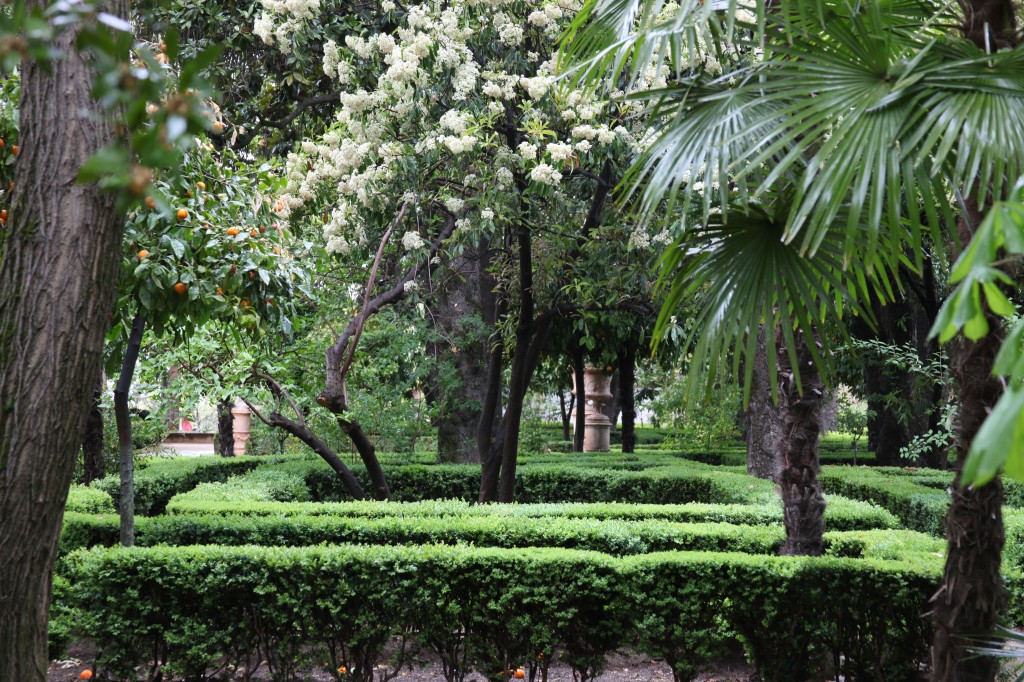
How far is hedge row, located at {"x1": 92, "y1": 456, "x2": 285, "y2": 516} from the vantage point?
9271mm

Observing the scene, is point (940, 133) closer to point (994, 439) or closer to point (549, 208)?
point (994, 439)

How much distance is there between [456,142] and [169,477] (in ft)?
19.9

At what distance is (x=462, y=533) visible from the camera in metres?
5.71

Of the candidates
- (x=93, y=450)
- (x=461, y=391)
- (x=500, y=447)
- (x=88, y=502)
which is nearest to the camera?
(x=88, y=502)

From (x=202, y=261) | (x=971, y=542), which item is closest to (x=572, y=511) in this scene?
(x=202, y=261)

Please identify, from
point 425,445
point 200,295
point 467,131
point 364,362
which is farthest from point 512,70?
point 425,445

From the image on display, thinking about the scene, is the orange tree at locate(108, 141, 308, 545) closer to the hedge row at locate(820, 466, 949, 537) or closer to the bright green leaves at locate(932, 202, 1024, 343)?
the bright green leaves at locate(932, 202, 1024, 343)

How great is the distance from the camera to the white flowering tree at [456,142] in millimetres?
6641

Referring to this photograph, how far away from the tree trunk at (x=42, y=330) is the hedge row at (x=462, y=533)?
2785mm

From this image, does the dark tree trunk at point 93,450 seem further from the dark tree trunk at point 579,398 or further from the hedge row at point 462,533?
the dark tree trunk at point 579,398

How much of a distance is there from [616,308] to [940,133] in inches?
238

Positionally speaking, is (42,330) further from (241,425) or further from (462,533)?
(241,425)

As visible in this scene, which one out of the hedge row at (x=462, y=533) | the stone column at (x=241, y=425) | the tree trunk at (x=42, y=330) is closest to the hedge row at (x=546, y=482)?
the hedge row at (x=462, y=533)

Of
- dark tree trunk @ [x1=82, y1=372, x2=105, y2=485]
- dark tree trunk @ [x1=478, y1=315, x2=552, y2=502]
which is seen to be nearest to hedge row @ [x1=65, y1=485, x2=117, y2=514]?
dark tree trunk @ [x1=82, y1=372, x2=105, y2=485]
